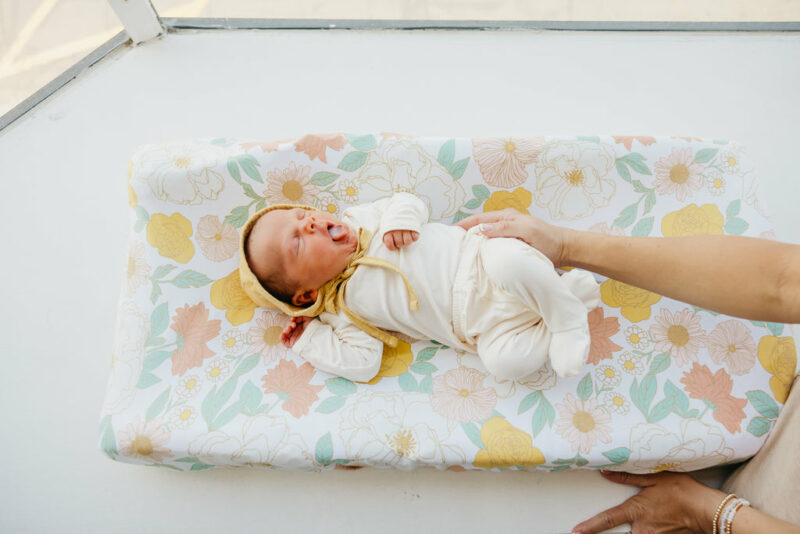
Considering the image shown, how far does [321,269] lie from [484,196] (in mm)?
526

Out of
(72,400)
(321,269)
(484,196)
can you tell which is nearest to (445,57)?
(484,196)

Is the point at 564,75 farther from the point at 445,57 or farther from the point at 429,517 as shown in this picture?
the point at 429,517

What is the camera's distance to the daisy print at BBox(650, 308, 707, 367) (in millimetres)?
1333

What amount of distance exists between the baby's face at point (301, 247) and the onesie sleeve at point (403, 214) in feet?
0.37

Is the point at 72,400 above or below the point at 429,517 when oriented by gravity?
above

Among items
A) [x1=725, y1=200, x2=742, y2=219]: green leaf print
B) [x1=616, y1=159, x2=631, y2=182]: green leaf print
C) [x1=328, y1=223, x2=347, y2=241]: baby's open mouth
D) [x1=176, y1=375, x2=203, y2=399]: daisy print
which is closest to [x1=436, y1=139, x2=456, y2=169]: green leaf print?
[x1=328, y1=223, x2=347, y2=241]: baby's open mouth

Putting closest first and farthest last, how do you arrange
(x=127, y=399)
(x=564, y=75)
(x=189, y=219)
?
(x=127, y=399), (x=189, y=219), (x=564, y=75)

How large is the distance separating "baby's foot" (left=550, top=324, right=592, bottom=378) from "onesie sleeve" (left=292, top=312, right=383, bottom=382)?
1.47 feet

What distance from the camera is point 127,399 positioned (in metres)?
1.30

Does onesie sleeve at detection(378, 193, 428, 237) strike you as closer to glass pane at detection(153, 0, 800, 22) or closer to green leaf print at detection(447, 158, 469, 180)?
green leaf print at detection(447, 158, 469, 180)

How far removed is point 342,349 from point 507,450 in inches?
18.9

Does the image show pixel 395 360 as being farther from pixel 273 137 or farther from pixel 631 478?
pixel 273 137

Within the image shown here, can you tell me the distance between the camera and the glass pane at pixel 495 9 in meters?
2.10

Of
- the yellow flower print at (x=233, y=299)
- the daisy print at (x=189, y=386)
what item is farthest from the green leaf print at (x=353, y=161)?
the daisy print at (x=189, y=386)
